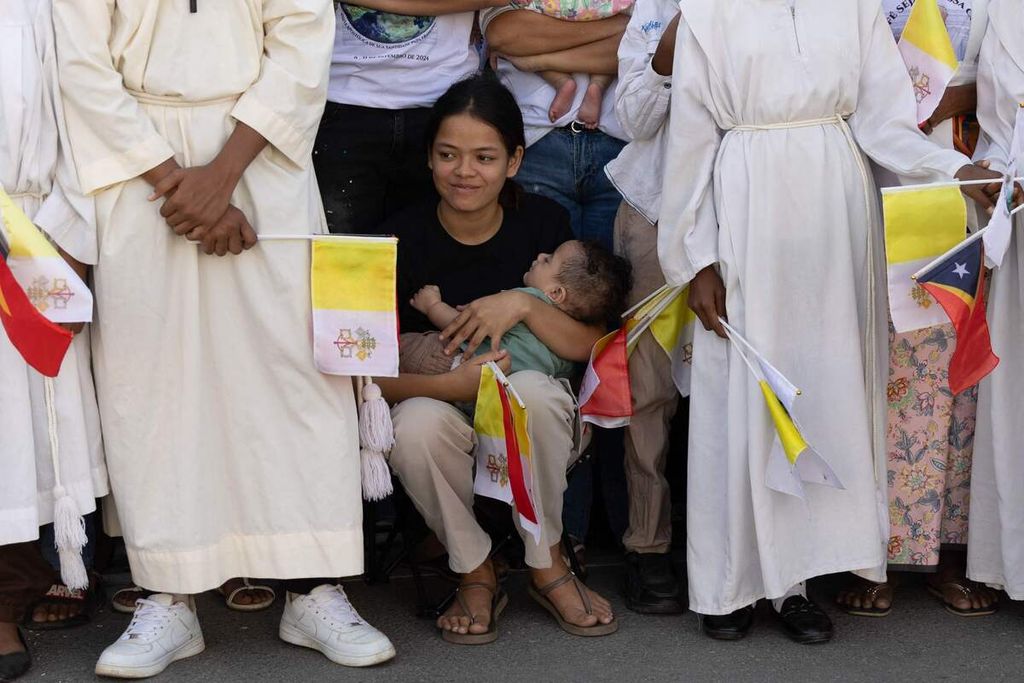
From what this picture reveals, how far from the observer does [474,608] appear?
418 centimetres

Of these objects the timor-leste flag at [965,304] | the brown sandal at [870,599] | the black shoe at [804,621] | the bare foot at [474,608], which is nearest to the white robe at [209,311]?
the bare foot at [474,608]

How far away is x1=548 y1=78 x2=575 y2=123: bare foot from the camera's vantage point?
15.4 feet

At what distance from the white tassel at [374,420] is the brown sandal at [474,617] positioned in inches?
20.5

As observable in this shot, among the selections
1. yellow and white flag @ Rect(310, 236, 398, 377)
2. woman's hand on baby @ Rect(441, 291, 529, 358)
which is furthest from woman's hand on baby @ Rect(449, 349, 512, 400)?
yellow and white flag @ Rect(310, 236, 398, 377)

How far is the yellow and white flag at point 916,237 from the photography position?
12.8ft

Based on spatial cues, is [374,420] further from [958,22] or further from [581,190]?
[958,22]

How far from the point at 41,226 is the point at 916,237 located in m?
2.27

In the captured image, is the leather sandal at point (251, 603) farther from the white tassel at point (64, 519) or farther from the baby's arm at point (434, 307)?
the baby's arm at point (434, 307)

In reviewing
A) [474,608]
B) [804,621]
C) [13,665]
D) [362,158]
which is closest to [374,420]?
[474,608]

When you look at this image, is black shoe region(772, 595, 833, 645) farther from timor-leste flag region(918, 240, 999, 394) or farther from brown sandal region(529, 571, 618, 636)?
timor-leste flag region(918, 240, 999, 394)

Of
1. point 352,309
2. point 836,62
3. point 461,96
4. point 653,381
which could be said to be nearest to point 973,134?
point 836,62

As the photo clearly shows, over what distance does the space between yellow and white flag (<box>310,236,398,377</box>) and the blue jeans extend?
1.03 meters

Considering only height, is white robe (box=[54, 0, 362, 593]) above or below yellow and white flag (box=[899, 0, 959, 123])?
below

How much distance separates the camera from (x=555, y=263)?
4441 mm
